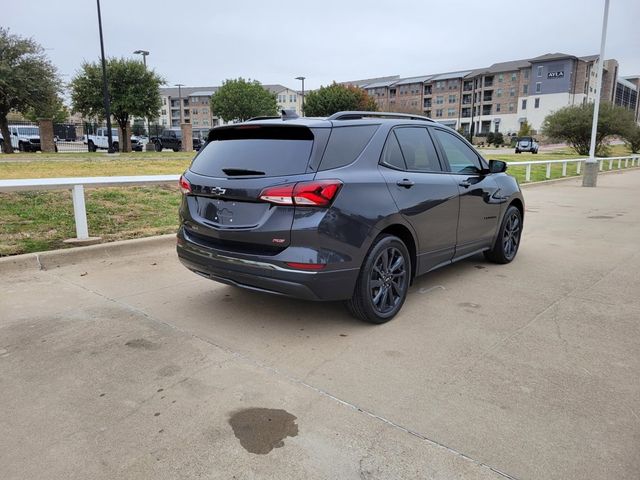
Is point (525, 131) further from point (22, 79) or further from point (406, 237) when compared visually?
point (406, 237)

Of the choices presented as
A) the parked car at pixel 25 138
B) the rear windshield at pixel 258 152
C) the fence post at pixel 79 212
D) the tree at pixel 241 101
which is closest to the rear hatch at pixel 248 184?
the rear windshield at pixel 258 152

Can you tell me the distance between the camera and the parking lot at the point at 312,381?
2598mm

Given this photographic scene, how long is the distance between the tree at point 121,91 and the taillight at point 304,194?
3165 centimetres

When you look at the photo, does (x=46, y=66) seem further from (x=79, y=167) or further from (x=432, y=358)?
(x=432, y=358)

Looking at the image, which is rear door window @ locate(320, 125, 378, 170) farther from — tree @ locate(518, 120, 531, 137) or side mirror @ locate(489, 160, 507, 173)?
tree @ locate(518, 120, 531, 137)

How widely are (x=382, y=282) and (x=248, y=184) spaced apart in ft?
4.64

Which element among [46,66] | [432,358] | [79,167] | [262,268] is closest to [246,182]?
[262,268]

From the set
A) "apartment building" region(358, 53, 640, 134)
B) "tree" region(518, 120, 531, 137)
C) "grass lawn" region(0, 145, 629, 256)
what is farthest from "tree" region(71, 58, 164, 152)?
"tree" region(518, 120, 531, 137)

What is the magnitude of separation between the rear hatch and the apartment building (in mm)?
88503

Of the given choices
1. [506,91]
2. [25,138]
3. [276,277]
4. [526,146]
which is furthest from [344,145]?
[506,91]

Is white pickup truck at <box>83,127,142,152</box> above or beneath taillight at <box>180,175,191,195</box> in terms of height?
above

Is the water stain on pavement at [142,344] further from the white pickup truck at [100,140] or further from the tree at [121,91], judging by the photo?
the white pickup truck at [100,140]

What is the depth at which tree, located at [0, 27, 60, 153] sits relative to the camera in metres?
29.3

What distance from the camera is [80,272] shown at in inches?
236
